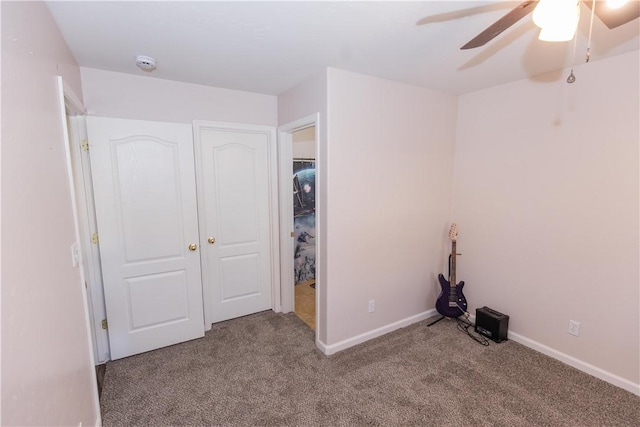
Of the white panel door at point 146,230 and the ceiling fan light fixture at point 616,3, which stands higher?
the ceiling fan light fixture at point 616,3

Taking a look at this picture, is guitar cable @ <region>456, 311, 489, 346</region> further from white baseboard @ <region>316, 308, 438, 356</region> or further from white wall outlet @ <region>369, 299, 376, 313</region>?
white wall outlet @ <region>369, 299, 376, 313</region>

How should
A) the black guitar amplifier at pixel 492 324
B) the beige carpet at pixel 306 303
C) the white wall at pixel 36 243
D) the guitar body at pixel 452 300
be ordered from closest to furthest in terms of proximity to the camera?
the white wall at pixel 36 243, the black guitar amplifier at pixel 492 324, the guitar body at pixel 452 300, the beige carpet at pixel 306 303

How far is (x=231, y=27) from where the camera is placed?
1.63 m

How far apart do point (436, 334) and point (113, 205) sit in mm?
3025

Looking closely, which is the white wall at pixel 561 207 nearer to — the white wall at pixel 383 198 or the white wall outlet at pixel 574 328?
the white wall outlet at pixel 574 328

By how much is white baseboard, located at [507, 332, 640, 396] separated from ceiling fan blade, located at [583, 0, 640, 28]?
2.34 metres

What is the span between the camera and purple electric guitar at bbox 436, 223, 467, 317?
293cm

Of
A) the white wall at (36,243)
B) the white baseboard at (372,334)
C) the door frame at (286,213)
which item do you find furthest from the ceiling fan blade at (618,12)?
the white baseboard at (372,334)

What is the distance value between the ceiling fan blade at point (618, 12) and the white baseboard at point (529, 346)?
2.34 metres

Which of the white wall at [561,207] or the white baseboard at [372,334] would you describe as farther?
the white baseboard at [372,334]

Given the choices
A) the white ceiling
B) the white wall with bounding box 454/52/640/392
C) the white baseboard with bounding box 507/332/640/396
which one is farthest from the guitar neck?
the white ceiling

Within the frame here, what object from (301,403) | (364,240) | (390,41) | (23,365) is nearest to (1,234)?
(23,365)

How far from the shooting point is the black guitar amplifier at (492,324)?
2645 millimetres

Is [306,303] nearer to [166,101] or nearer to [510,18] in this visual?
[166,101]
